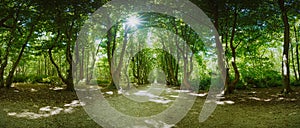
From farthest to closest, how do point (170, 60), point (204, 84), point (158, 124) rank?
point (170, 60), point (204, 84), point (158, 124)

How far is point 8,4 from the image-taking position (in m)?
11.6

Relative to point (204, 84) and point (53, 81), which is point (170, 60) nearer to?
point (204, 84)

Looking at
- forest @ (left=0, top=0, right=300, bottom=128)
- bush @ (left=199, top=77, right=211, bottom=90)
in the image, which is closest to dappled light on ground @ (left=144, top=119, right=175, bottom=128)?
forest @ (left=0, top=0, right=300, bottom=128)

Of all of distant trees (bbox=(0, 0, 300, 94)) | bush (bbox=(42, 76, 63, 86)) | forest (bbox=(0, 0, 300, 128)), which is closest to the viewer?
forest (bbox=(0, 0, 300, 128))

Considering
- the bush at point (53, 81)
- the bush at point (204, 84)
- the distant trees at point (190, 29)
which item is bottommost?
the bush at point (204, 84)

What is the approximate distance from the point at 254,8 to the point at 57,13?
10676mm

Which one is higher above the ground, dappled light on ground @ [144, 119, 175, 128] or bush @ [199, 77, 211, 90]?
bush @ [199, 77, 211, 90]

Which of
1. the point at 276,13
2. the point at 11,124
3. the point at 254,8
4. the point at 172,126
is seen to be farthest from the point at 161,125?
the point at 276,13

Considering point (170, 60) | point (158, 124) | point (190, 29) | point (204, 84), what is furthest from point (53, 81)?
point (158, 124)

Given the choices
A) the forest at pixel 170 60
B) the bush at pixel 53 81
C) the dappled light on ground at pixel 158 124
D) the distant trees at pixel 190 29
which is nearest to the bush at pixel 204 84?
the forest at pixel 170 60

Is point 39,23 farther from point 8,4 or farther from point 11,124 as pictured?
point 11,124

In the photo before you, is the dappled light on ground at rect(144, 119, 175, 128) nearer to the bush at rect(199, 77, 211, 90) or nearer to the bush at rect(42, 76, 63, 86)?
the bush at rect(199, 77, 211, 90)

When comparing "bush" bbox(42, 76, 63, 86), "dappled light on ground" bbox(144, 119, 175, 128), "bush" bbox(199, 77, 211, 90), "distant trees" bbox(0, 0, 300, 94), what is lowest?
"dappled light on ground" bbox(144, 119, 175, 128)

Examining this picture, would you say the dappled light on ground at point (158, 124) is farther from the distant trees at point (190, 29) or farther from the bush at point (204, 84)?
the bush at point (204, 84)
